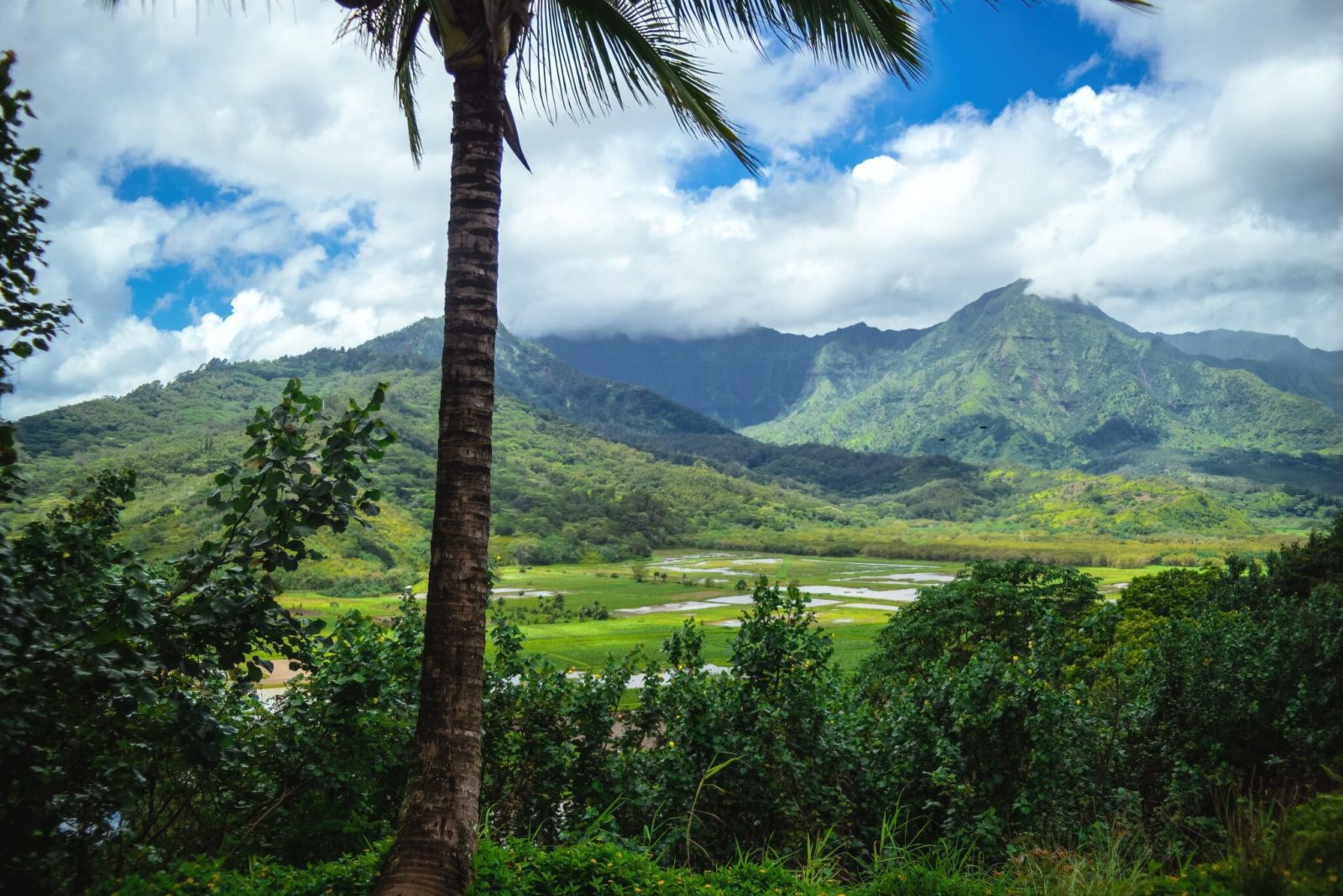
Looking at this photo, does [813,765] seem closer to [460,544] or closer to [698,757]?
[698,757]

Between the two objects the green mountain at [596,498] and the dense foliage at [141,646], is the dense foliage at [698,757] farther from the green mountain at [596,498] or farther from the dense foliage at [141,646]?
the green mountain at [596,498]

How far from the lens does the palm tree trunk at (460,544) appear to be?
3.74 meters

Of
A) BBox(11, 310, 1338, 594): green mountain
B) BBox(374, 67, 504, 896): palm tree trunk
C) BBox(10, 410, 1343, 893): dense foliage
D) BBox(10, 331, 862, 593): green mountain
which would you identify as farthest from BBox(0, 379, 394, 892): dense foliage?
BBox(11, 310, 1338, 594): green mountain

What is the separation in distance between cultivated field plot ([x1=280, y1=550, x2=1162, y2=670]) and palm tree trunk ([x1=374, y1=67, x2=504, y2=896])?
44.7 ft

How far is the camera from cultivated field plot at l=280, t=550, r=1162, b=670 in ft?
120

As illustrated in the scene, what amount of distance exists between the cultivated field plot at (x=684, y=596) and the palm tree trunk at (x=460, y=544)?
13.6 metres

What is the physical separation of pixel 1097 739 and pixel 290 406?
19.3 ft

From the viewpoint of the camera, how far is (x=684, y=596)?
62.0 metres

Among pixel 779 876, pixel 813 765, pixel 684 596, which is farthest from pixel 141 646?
pixel 684 596

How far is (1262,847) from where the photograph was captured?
3709 mm

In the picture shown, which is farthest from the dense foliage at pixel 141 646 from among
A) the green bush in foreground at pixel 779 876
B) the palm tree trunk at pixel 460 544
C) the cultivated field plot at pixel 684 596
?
the cultivated field plot at pixel 684 596

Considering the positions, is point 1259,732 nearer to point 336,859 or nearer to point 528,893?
point 528,893

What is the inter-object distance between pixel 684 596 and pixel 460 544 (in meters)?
59.1

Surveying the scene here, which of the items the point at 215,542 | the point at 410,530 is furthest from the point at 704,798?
the point at 410,530
